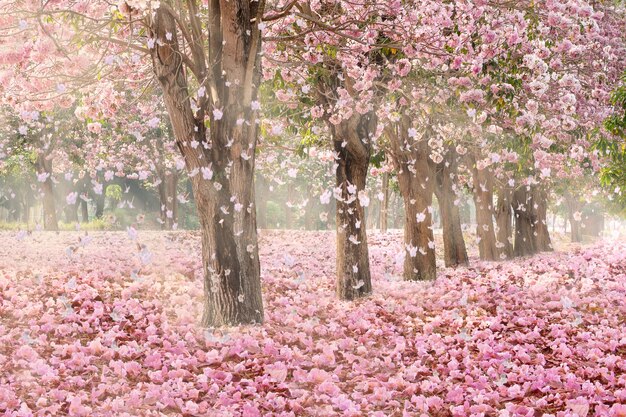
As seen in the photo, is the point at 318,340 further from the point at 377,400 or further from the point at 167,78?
the point at 167,78

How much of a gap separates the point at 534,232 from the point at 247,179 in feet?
79.9

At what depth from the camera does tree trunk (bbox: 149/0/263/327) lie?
10.4 m

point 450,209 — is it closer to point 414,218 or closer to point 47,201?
point 414,218

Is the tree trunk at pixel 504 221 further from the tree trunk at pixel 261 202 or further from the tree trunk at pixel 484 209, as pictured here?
the tree trunk at pixel 261 202

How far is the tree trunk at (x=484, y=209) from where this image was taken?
968 inches

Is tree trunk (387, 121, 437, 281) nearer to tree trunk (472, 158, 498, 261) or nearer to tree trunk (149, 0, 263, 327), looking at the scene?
tree trunk (472, 158, 498, 261)

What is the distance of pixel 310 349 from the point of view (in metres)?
9.80

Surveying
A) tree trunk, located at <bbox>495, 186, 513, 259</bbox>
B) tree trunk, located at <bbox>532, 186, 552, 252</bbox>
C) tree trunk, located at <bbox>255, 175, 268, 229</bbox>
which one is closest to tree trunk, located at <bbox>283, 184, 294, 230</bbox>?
tree trunk, located at <bbox>255, 175, 268, 229</bbox>

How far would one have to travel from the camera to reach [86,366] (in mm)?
8203

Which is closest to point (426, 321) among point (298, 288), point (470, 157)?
point (298, 288)

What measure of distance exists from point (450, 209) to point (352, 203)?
29.8ft

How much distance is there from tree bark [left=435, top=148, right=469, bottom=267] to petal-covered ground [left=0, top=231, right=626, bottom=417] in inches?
285

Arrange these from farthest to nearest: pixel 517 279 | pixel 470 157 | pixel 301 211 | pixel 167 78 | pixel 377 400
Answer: pixel 301 211 → pixel 470 157 → pixel 517 279 → pixel 167 78 → pixel 377 400

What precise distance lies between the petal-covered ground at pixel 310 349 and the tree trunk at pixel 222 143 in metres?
0.79
